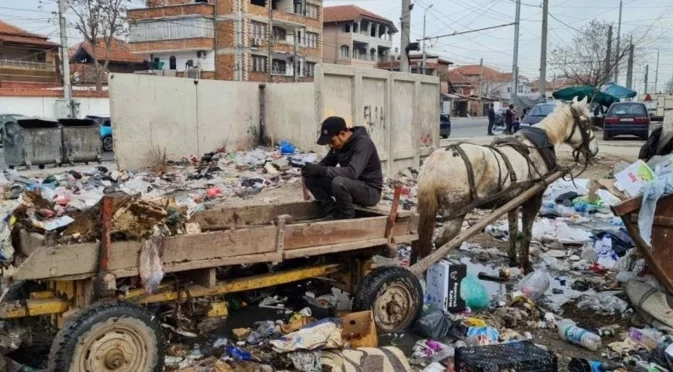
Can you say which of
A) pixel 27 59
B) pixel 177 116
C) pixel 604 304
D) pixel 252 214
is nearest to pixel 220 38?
pixel 27 59

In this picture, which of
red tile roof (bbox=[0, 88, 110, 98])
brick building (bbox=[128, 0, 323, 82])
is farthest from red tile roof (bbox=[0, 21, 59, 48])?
red tile roof (bbox=[0, 88, 110, 98])

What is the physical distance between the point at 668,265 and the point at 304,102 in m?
12.2

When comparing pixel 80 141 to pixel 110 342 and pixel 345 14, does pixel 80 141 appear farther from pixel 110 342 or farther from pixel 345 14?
pixel 345 14

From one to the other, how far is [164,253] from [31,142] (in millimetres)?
13577

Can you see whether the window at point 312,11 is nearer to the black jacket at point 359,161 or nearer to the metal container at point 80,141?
the metal container at point 80,141

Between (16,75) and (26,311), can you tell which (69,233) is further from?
(16,75)

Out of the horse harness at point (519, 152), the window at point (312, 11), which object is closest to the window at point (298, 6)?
the window at point (312, 11)

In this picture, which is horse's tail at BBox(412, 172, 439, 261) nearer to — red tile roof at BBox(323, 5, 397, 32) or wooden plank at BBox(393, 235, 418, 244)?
wooden plank at BBox(393, 235, 418, 244)

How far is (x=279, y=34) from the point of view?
52844mm

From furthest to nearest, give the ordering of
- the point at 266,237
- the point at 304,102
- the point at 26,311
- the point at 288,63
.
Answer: the point at 288,63, the point at 304,102, the point at 266,237, the point at 26,311

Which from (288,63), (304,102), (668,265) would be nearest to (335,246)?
(668,265)

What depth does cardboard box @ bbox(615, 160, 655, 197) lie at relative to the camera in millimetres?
5441

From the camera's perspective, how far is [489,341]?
15.3 feet

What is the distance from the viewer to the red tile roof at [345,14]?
68.3m
